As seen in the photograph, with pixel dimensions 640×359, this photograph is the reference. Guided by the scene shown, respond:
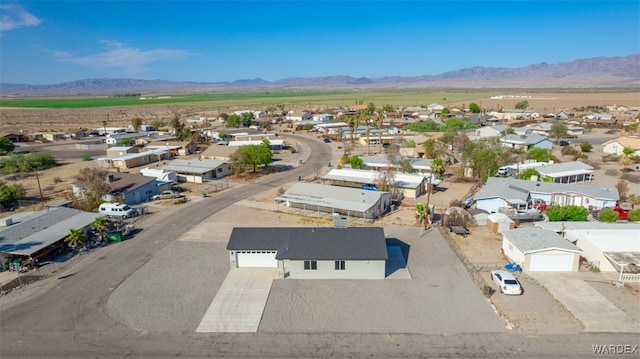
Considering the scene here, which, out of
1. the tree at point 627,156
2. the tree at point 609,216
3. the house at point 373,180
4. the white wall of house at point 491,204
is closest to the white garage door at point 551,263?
the tree at point 609,216

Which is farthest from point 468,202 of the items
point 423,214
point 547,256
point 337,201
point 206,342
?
point 206,342

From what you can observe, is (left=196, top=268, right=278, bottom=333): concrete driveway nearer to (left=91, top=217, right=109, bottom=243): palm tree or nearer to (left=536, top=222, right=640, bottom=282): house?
(left=91, top=217, right=109, bottom=243): palm tree

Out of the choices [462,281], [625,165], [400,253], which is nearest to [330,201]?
[400,253]

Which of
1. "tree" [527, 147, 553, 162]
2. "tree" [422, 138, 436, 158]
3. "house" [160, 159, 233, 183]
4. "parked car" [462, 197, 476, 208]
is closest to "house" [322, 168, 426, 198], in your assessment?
"parked car" [462, 197, 476, 208]

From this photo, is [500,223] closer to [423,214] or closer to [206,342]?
[423,214]

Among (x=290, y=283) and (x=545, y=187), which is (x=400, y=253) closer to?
(x=290, y=283)

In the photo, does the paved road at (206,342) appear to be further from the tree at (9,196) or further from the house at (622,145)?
the house at (622,145)
